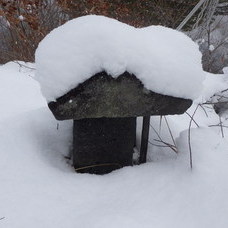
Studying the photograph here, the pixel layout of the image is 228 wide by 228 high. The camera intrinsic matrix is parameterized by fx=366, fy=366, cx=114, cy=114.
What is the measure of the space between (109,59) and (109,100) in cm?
18

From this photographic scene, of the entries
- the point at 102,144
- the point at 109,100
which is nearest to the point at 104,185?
the point at 102,144

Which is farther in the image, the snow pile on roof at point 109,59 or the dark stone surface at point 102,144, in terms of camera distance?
the dark stone surface at point 102,144

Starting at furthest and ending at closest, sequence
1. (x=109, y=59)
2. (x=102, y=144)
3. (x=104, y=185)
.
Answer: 1. (x=102, y=144)
2. (x=104, y=185)
3. (x=109, y=59)

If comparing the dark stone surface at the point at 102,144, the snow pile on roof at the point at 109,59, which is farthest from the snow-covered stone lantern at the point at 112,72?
the dark stone surface at the point at 102,144

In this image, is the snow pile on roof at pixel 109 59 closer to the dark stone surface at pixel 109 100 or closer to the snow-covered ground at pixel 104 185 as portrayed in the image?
the dark stone surface at pixel 109 100

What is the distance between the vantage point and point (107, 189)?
170cm

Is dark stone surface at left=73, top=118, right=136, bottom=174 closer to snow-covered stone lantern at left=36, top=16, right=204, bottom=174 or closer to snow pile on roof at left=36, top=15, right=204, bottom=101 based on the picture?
snow-covered stone lantern at left=36, top=16, right=204, bottom=174

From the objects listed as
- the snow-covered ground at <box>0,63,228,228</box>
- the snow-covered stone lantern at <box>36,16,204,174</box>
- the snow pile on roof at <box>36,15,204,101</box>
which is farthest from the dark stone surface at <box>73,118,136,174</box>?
the snow pile on roof at <box>36,15,204,101</box>

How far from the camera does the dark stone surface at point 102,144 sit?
6.01 ft

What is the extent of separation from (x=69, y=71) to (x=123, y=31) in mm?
303

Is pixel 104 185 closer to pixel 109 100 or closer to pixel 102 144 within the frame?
pixel 102 144

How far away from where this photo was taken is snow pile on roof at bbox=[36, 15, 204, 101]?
1535 millimetres

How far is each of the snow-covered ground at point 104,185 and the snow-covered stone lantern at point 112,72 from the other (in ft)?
0.96

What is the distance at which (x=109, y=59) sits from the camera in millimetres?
1528
